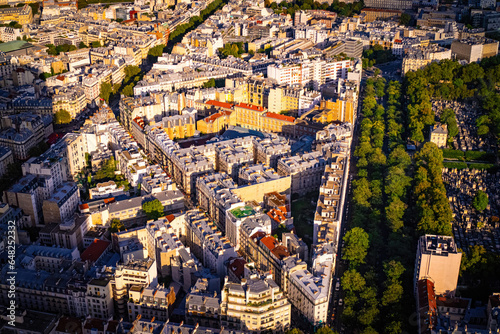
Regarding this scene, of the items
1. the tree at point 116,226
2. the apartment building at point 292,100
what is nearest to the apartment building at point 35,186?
the tree at point 116,226

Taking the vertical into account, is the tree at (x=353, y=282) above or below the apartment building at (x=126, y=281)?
below

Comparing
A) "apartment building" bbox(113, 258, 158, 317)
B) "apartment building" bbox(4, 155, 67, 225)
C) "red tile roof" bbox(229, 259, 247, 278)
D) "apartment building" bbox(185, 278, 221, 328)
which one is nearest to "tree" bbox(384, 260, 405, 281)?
"red tile roof" bbox(229, 259, 247, 278)

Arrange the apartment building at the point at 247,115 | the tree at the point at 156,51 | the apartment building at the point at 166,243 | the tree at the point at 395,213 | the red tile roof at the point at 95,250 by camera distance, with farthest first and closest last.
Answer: the tree at the point at 156,51, the apartment building at the point at 247,115, the tree at the point at 395,213, the red tile roof at the point at 95,250, the apartment building at the point at 166,243

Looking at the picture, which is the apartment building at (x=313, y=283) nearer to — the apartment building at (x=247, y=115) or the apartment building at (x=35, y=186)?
the apartment building at (x=35, y=186)

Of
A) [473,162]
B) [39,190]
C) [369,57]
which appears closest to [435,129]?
[473,162]

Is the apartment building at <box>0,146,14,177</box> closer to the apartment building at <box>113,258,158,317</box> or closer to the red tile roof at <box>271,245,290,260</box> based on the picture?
the apartment building at <box>113,258,158,317</box>
